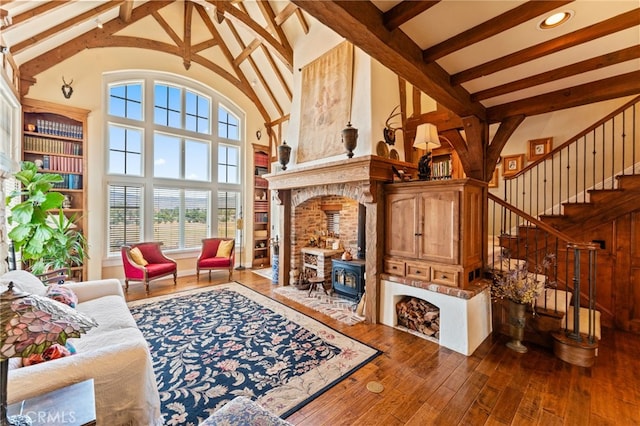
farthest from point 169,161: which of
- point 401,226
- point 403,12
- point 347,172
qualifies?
point 403,12

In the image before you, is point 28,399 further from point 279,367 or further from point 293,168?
point 293,168

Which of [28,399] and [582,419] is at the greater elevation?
[28,399]

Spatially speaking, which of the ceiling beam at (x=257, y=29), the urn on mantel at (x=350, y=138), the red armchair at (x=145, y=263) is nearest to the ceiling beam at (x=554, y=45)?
the urn on mantel at (x=350, y=138)

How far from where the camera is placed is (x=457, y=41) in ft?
6.73

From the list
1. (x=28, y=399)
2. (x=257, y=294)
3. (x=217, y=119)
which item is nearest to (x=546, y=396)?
(x=28, y=399)

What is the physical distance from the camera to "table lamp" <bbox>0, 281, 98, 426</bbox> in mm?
886

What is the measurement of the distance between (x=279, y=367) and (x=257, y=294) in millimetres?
2238

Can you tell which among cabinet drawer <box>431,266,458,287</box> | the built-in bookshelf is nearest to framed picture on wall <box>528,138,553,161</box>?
the built-in bookshelf

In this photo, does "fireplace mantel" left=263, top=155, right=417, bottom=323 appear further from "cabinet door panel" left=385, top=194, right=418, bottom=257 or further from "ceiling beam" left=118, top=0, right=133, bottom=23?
"ceiling beam" left=118, top=0, right=133, bottom=23

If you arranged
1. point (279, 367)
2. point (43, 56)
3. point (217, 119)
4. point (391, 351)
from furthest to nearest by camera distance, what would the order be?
point (217, 119) < point (43, 56) < point (391, 351) < point (279, 367)

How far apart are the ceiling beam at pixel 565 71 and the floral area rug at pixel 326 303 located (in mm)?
3149

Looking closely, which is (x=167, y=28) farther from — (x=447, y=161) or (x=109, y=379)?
(x=447, y=161)

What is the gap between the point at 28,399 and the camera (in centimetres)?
129

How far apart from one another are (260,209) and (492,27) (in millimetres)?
6121
